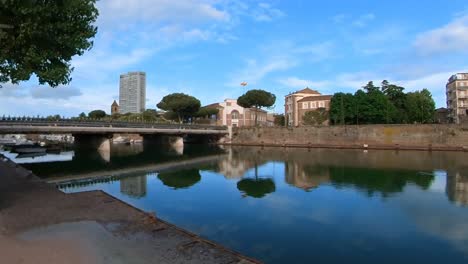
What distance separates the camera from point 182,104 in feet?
280

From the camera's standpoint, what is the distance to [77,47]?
11406mm

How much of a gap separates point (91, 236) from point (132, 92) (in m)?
184

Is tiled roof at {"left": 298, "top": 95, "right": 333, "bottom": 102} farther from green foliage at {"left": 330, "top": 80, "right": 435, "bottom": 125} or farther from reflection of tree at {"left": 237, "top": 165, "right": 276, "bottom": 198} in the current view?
reflection of tree at {"left": 237, "top": 165, "right": 276, "bottom": 198}

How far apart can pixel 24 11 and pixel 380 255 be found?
1188 cm

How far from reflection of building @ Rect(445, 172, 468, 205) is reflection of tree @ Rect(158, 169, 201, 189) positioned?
15.8 metres

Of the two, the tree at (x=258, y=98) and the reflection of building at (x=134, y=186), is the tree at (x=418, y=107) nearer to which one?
the tree at (x=258, y=98)

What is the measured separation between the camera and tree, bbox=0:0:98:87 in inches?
381

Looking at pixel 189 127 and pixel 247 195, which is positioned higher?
pixel 189 127

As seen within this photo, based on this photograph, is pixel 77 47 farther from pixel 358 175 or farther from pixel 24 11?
pixel 358 175

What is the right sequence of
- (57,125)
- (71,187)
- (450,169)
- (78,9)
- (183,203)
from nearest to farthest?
(78,9)
(183,203)
(71,187)
(450,169)
(57,125)

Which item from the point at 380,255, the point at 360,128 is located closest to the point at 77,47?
the point at 380,255

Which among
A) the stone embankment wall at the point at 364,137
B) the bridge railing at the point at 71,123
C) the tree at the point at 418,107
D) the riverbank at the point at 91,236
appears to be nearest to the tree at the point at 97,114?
the stone embankment wall at the point at 364,137

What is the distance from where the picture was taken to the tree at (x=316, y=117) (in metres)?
85.3

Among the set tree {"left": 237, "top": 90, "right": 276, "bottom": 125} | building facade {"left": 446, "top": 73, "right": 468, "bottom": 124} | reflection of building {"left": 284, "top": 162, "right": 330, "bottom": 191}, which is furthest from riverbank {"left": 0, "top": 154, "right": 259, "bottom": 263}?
building facade {"left": 446, "top": 73, "right": 468, "bottom": 124}
